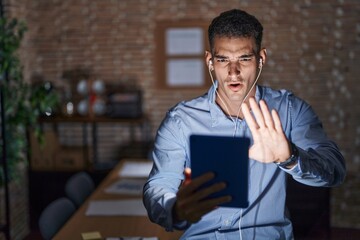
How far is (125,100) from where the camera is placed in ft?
17.3

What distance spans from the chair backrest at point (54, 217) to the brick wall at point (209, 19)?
251 cm

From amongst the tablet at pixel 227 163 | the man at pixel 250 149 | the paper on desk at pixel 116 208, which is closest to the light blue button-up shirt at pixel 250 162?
the man at pixel 250 149

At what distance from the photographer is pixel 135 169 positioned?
4.41 meters

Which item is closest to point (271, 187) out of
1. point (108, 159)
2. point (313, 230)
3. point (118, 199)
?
point (118, 199)

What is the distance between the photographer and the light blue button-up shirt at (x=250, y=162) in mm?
1565

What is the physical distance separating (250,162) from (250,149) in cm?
25

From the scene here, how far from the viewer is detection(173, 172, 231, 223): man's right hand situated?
4.25 feet

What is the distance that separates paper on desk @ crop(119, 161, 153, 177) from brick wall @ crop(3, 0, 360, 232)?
1.07 meters

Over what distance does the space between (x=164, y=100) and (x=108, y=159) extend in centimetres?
90

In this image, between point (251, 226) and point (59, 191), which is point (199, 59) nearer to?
point (59, 191)

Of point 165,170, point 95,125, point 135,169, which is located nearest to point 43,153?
point 95,125

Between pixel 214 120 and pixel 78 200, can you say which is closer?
pixel 214 120

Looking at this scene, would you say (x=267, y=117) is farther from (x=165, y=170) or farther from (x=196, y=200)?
Answer: (x=165, y=170)

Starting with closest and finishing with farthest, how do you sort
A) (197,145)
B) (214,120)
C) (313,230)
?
1. (197,145)
2. (214,120)
3. (313,230)
